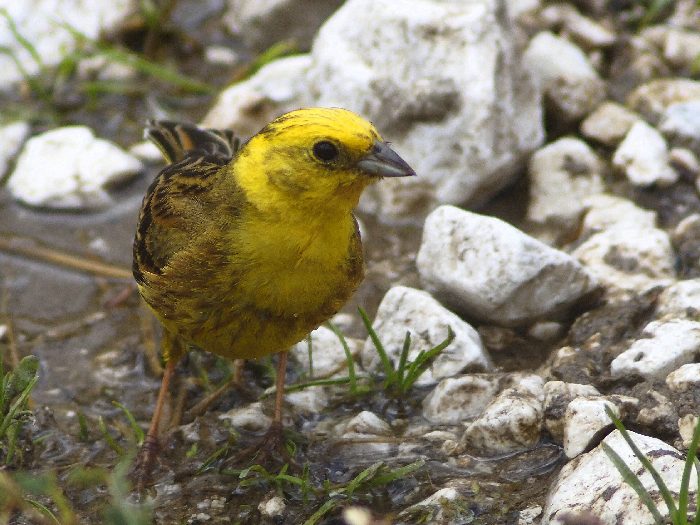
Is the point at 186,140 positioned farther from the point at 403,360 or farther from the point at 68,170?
the point at 403,360

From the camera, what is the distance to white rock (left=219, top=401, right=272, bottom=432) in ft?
13.8

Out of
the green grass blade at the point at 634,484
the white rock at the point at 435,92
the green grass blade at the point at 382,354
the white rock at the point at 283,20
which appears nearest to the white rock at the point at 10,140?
the white rock at the point at 283,20

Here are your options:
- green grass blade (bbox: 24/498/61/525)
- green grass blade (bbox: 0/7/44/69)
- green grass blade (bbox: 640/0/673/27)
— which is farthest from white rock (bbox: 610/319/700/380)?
green grass blade (bbox: 0/7/44/69)

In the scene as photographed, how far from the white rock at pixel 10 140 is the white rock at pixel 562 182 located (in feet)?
9.85

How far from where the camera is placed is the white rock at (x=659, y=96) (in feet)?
18.6

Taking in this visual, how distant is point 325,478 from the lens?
3826mm

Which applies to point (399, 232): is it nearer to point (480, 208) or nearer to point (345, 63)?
point (480, 208)

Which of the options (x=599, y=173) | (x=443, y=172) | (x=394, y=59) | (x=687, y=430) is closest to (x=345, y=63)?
(x=394, y=59)

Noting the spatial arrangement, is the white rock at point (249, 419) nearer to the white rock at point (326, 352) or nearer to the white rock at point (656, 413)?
the white rock at point (326, 352)

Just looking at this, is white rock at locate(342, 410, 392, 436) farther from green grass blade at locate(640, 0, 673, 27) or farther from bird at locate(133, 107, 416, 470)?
green grass blade at locate(640, 0, 673, 27)

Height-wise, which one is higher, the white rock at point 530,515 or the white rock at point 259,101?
the white rock at point 259,101

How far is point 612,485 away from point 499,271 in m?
1.37

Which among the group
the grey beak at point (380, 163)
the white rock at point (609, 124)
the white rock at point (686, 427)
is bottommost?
the white rock at point (686, 427)

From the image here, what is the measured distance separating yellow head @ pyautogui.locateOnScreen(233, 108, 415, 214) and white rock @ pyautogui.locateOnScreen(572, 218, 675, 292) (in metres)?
1.45
